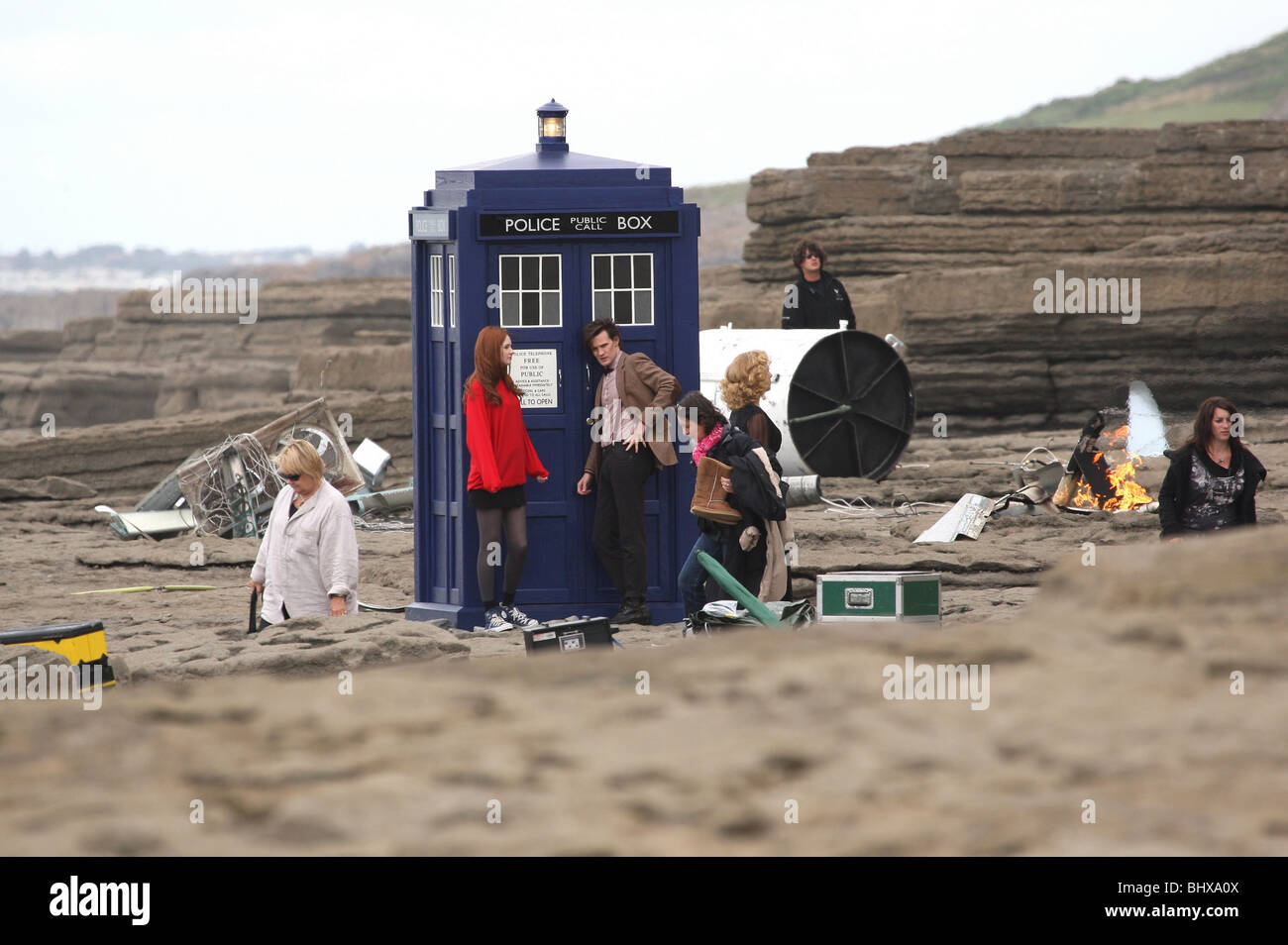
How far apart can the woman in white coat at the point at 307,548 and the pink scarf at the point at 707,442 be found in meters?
2.04

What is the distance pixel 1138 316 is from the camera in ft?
70.8

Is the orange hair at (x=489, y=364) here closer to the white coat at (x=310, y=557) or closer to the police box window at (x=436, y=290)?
the police box window at (x=436, y=290)

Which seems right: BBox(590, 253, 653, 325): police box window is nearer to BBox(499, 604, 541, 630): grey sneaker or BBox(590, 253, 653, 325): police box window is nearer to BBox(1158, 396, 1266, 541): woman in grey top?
BBox(499, 604, 541, 630): grey sneaker

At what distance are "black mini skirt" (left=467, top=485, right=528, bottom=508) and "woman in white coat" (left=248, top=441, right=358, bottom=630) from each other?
1.45 metres

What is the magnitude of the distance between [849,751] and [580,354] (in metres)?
6.62

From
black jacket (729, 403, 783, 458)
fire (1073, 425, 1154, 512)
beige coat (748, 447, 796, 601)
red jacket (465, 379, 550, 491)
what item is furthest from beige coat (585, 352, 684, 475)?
fire (1073, 425, 1154, 512)

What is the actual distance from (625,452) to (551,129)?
2.22m

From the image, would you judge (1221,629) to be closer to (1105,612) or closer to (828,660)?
(1105,612)

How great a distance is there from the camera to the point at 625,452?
9.48 metres

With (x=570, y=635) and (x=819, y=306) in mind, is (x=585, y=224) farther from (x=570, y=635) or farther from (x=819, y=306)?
(x=819, y=306)

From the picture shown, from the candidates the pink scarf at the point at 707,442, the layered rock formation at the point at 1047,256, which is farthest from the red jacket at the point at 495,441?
the layered rock formation at the point at 1047,256

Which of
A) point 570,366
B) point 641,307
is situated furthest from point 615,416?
point 641,307

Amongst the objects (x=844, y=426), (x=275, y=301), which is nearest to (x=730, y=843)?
(x=844, y=426)

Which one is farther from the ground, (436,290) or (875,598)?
(436,290)
